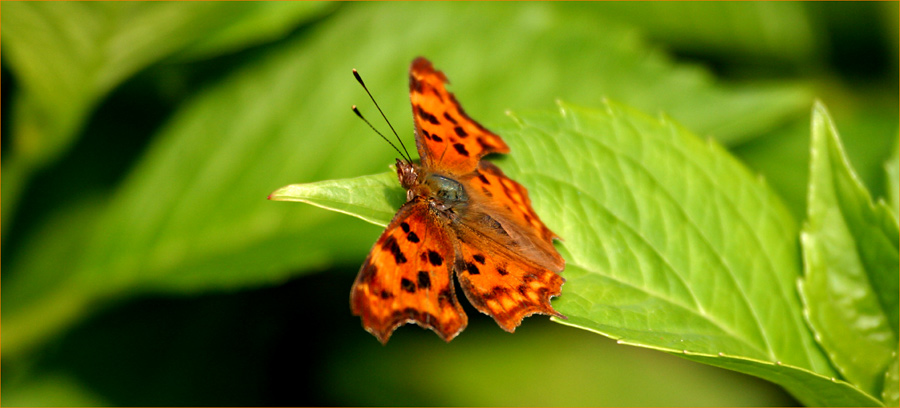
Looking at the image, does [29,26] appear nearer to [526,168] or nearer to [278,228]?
[278,228]

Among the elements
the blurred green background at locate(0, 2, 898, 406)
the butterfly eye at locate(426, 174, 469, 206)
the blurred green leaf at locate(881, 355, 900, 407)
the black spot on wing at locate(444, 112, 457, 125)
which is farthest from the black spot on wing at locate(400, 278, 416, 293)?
the blurred green leaf at locate(881, 355, 900, 407)

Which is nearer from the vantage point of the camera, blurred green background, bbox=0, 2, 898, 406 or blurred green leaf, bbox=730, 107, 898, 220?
blurred green background, bbox=0, 2, 898, 406

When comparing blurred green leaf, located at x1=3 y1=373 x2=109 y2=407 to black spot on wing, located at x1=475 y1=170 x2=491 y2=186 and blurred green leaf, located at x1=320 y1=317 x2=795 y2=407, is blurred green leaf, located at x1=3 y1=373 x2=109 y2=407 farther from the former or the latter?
black spot on wing, located at x1=475 y1=170 x2=491 y2=186

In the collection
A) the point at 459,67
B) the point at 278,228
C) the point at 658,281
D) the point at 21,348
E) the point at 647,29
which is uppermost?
the point at 647,29

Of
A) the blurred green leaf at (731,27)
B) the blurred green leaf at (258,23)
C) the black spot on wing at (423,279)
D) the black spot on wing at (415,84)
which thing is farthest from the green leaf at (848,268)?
the blurred green leaf at (731,27)

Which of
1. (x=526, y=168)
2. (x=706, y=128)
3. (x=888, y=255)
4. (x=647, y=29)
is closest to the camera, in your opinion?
(x=888, y=255)

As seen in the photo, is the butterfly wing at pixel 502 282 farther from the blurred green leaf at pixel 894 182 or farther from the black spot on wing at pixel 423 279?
the blurred green leaf at pixel 894 182

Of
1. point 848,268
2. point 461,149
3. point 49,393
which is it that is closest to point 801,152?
point 848,268

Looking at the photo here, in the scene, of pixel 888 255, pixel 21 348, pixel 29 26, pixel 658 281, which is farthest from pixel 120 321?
pixel 888 255
